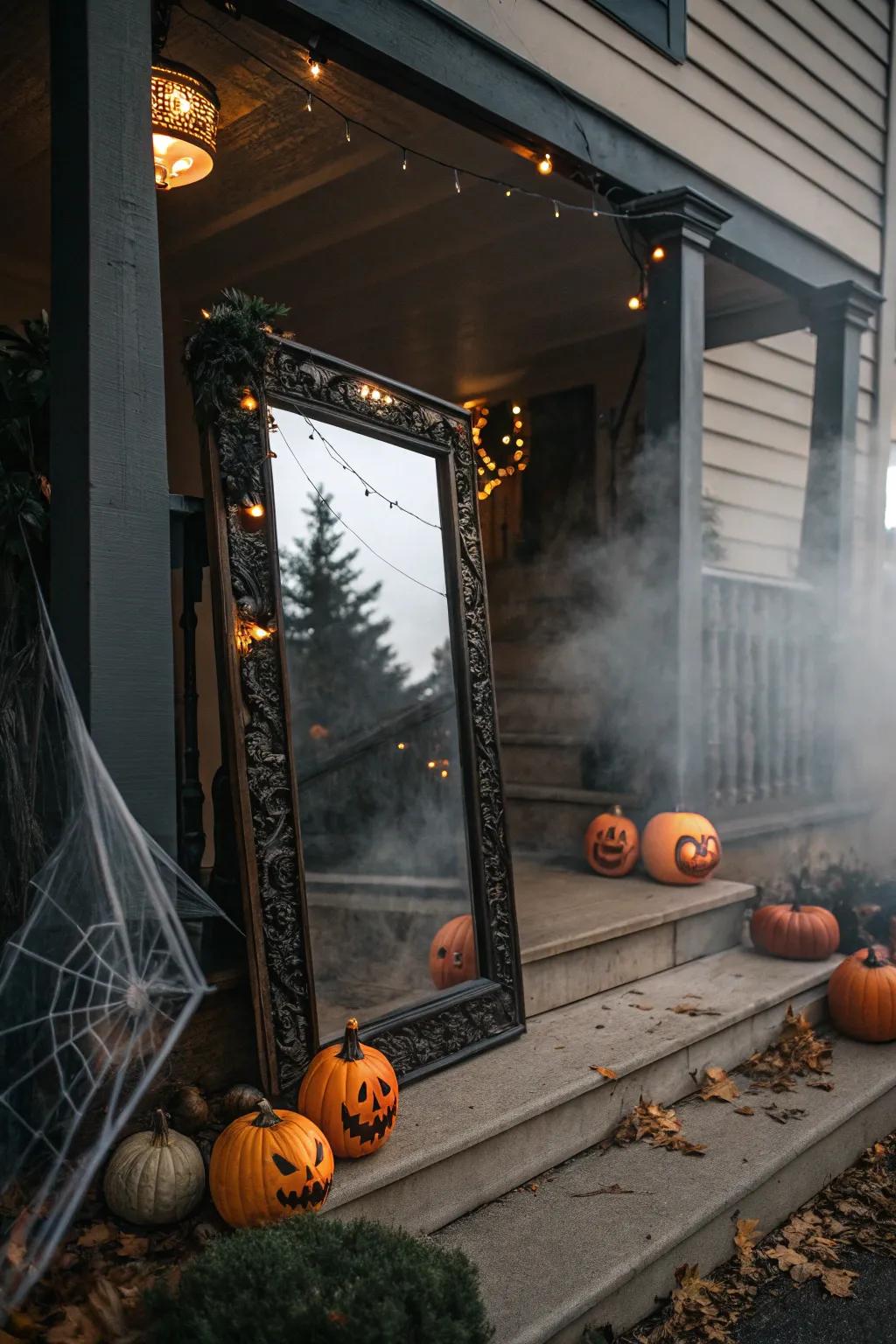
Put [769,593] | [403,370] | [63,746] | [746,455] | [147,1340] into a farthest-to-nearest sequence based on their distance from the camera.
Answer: [403,370], [746,455], [769,593], [63,746], [147,1340]

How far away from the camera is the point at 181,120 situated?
3508mm

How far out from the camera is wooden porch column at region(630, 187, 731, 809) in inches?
188

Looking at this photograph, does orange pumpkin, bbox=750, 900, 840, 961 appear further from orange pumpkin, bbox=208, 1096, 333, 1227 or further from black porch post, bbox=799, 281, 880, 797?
orange pumpkin, bbox=208, 1096, 333, 1227

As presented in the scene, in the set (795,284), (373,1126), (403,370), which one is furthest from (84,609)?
(403,370)

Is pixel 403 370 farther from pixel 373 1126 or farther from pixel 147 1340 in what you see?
pixel 147 1340

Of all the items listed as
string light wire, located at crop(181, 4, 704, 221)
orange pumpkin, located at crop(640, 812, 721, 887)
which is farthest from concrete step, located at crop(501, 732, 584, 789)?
string light wire, located at crop(181, 4, 704, 221)

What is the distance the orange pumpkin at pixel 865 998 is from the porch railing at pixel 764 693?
1307mm

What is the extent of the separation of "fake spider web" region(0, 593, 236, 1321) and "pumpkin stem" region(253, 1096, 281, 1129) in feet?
0.91

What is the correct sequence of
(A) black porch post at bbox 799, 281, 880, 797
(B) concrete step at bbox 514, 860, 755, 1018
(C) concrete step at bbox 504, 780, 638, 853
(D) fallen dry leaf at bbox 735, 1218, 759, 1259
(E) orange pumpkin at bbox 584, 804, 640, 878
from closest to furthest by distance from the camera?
(D) fallen dry leaf at bbox 735, 1218, 759, 1259, (B) concrete step at bbox 514, 860, 755, 1018, (E) orange pumpkin at bbox 584, 804, 640, 878, (C) concrete step at bbox 504, 780, 638, 853, (A) black porch post at bbox 799, 281, 880, 797

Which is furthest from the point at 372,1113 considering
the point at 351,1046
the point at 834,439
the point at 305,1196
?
the point at 834,439

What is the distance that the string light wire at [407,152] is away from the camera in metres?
3.76

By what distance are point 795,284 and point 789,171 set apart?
605 millimetres

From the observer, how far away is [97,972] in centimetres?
206

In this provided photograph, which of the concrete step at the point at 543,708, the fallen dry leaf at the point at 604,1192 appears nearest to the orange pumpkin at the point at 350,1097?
the fallen dry leaf at the point at 604,1192
